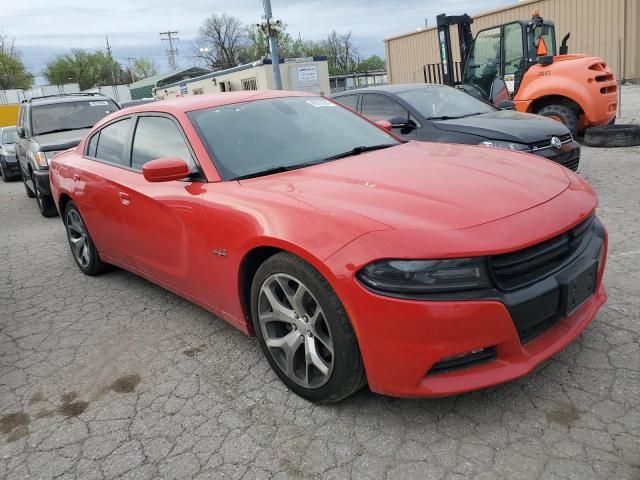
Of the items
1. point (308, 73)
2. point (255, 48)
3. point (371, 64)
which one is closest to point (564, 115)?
point (308, 73)

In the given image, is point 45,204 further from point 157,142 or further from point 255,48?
point 255,48

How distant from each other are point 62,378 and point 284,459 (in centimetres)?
168

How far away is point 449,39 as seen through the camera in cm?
1199

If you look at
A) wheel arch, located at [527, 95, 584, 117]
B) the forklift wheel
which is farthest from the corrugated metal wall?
the forklift wheel

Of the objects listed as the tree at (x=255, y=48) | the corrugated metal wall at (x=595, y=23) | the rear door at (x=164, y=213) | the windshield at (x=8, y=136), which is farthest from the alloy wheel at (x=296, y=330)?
the tree at (x=255, y=48)

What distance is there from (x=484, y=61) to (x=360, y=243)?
414 inches

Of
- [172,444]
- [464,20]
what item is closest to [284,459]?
[172,444]

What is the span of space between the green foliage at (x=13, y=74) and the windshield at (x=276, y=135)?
69.7 m

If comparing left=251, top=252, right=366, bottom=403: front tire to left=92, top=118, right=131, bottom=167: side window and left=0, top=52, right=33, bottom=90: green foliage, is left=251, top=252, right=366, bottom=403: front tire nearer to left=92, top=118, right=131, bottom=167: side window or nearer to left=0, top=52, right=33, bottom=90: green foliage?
left=92, top=118, right=131, bottom=167: side window

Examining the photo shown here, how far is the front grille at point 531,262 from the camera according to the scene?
222cm

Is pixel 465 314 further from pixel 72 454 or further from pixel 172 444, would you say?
pixel 72 454

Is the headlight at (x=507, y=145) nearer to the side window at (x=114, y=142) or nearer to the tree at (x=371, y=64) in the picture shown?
the side window at (x=114, y=142)

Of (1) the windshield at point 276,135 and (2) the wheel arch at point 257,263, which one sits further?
(1) the windshield at point 276,135

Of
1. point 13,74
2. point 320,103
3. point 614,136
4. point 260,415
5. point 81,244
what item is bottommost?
point 260,415
